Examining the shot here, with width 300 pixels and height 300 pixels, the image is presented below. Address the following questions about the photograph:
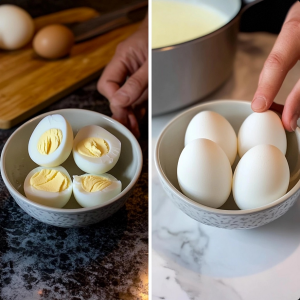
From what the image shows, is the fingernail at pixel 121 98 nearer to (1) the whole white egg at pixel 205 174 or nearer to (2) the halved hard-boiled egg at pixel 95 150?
(2) the halved hard-boiled egg at pixel 95 150

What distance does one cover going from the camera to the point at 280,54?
709 mm

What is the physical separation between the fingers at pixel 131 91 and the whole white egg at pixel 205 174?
269 millimetres

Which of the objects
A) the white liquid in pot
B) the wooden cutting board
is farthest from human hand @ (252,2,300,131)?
the wooden cutting board

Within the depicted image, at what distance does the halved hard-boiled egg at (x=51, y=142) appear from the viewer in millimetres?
607

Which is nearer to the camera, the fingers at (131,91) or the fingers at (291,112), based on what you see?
the fingers at (291,112)

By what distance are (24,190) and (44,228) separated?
3.0 inches

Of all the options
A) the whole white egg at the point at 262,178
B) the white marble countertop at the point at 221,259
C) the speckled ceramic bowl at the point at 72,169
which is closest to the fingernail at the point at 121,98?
the speckled ceramic bowl at the point at 72,169

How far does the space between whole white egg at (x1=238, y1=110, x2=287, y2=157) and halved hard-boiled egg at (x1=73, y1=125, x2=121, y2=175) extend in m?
0.23

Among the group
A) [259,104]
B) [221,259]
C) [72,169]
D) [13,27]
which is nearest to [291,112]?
[259,104]

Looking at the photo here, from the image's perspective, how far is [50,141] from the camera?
622 millimetres

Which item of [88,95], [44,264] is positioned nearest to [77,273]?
[44,264]

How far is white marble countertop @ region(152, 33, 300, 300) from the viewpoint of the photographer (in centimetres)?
56

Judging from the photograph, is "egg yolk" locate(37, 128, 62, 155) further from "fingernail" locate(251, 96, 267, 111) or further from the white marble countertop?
"fingernail" locate(251, 96, 267, 111)

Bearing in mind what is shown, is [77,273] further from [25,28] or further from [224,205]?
[25,28]
